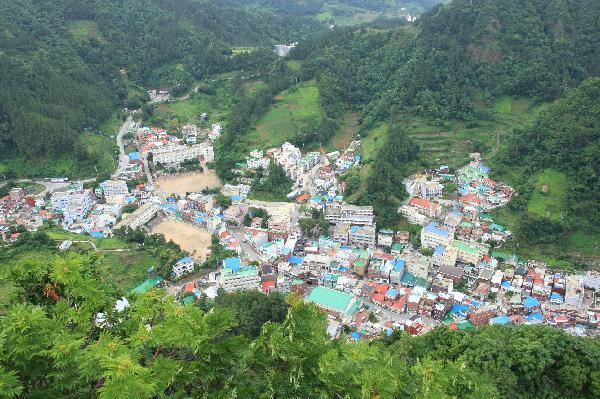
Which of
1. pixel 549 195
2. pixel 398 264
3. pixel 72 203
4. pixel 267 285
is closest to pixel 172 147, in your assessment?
pixel 72 203

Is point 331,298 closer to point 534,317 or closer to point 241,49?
point 534,317

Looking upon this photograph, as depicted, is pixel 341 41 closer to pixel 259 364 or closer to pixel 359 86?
pixel 359 86

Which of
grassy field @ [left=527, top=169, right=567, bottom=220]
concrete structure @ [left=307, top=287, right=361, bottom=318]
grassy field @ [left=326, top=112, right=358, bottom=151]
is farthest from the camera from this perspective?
grassy field @ [left=326, top=112, right=358, bottom=151]

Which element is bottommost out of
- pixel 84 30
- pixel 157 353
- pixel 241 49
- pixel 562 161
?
pixel 562 161

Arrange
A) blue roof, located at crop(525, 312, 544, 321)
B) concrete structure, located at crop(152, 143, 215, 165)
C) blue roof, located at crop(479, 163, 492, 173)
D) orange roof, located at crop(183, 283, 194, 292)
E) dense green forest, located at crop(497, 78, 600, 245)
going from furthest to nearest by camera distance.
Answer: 1. concrete structure, located at crop(152, 143, 215, 165)
2. blue roof, located at crop(479, 163, 492, 173)
3. dense green forest, located at crop(497, 78, 600, 245)
4. orange roof, located at crop(183, 283, 194, 292)
5. blue roof, located at crop(525, 312, 544, 321)

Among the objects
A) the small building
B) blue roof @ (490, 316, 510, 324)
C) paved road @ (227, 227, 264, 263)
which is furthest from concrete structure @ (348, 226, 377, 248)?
the small building

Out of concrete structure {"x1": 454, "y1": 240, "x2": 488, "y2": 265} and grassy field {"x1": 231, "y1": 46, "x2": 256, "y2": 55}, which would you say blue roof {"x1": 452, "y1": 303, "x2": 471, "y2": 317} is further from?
grassy field {"x1": 231, "y1": 46, "x2": 256, "y2": 55}

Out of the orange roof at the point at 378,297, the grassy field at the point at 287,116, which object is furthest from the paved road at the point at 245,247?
the grassy field at the point at 287,116
